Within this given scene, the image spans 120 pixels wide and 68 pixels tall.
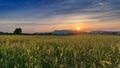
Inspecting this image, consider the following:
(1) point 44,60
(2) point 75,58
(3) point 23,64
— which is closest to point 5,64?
(3) point 23,64

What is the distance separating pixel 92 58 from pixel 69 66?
1310 millimetres

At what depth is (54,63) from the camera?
6523mm

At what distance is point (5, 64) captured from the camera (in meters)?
6.16

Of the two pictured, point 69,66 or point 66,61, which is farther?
point 66,61

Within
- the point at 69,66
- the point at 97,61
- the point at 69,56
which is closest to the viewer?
the point at 69,66

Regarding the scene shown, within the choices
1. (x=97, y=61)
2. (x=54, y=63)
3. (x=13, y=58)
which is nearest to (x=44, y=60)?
(x=54, y=63)

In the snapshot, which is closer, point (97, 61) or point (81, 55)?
point (97, 61)

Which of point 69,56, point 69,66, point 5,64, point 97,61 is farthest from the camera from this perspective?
point 69,56

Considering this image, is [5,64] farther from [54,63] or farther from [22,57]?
[54,63]

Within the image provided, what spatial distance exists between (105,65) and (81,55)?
2.11 metres

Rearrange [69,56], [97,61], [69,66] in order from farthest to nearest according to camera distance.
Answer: [69,56] → [97,61] → [69,66]

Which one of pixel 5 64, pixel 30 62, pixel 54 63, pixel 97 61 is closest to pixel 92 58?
pixel 97 61

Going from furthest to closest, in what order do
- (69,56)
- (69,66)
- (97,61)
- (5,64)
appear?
(69,56)
(97,61)
(69,66)
(5,64)

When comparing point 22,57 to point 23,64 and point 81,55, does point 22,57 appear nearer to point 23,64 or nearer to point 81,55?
point 23,64
